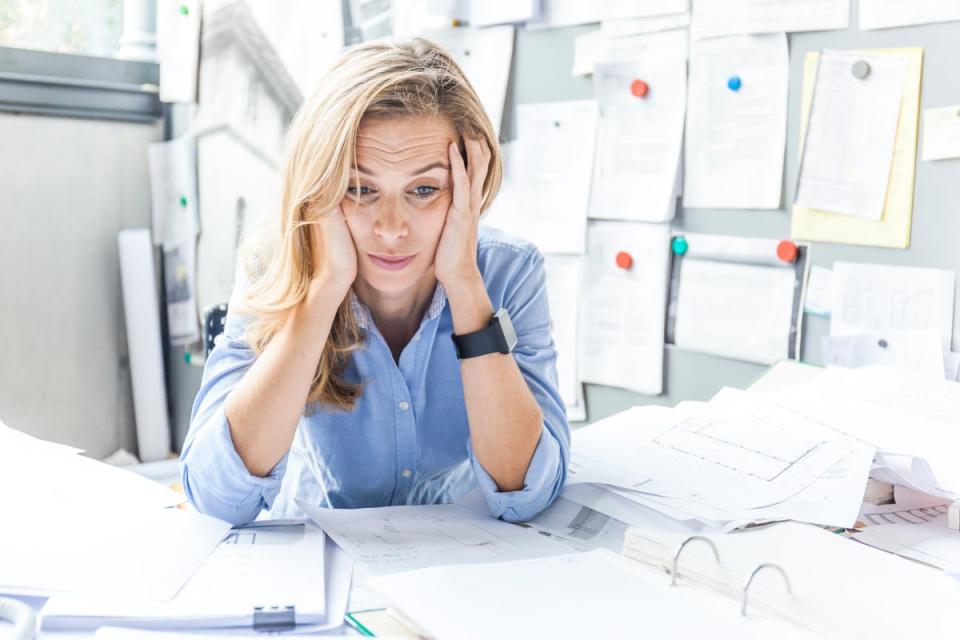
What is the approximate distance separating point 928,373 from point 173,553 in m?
0.97

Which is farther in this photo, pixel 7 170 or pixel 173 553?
pixel 7 170

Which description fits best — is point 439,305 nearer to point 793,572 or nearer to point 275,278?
point 275,278

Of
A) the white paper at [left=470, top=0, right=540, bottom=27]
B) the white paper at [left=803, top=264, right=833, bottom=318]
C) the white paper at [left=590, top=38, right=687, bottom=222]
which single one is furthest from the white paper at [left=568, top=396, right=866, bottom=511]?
the white paper at [left=470, top=0, right=540, bottom=27]

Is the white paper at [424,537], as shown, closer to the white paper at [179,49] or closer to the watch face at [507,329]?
the watch face at [507,329]

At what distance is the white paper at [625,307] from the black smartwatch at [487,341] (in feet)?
1.90

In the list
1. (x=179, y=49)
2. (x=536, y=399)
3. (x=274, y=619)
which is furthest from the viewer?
(x=179, y=49)

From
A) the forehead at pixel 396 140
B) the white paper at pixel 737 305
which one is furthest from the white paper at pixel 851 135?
the forehead at pixel 396 140

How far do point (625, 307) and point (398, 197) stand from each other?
0.70 metres

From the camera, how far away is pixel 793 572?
31.5 inches

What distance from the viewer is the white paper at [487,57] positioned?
1771 millimetres

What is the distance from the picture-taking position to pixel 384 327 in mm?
1215

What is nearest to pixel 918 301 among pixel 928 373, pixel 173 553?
pixel 928 373

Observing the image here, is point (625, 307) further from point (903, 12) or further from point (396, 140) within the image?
point (396, 140)

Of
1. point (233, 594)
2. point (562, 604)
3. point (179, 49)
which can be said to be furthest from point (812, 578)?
point (179, 49)
